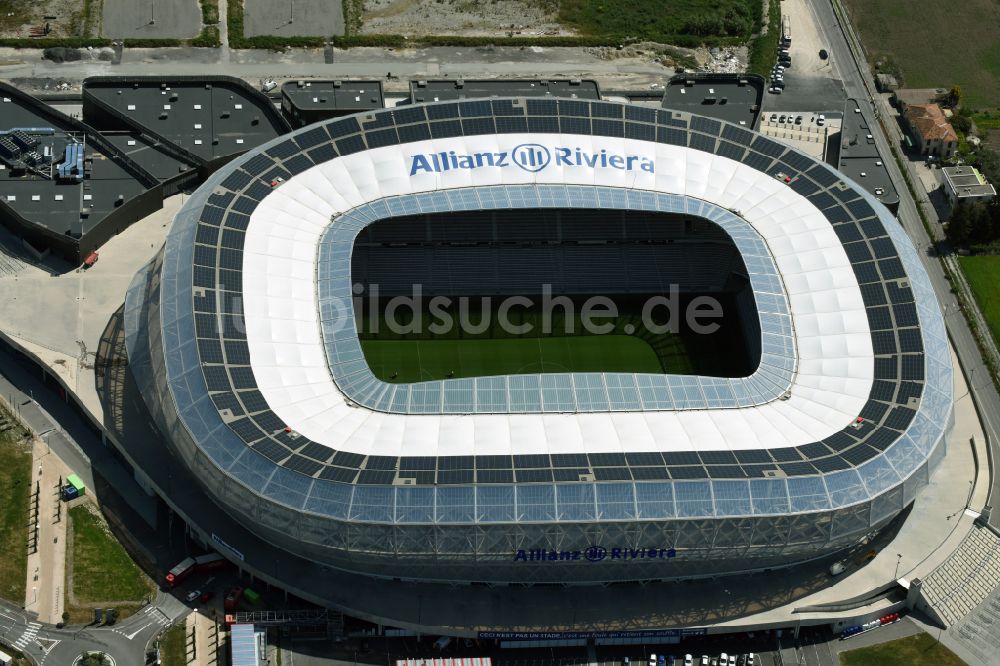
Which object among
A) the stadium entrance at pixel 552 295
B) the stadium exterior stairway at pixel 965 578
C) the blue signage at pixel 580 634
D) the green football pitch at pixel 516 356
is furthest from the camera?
the stadium entrance at pixel 552 295

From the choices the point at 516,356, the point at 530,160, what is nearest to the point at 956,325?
the point at 516,356

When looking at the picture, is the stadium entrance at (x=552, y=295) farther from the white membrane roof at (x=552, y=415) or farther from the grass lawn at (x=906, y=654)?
the grass lawn at (x=906, y=654)

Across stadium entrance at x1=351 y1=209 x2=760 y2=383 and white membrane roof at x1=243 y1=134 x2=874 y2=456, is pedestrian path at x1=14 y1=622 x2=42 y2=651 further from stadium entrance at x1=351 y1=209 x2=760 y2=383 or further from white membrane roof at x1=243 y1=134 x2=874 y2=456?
stadium entrance at x1=351 y1=209 x2=760 y2=383

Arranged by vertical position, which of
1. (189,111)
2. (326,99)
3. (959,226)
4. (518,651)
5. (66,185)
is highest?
(326,99)

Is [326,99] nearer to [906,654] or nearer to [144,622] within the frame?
[144,622]

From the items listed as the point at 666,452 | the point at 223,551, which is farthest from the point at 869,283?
the point at 223,551

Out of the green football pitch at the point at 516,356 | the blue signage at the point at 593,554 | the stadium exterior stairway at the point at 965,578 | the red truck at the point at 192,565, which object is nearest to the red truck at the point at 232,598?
the red truck at the point at 192,565

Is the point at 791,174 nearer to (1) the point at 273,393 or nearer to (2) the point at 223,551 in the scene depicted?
(1) the point at 273,393
